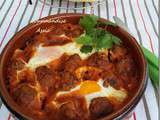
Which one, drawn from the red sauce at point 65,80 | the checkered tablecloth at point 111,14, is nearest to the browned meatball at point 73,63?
the red sauce at point 65,80

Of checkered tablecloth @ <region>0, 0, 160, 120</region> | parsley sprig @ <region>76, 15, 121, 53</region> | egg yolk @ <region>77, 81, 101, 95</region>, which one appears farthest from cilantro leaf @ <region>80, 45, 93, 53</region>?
checkered tablecloth @ <region>0, 0, 160, 120</region>

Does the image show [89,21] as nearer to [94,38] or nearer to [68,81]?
[94,38]

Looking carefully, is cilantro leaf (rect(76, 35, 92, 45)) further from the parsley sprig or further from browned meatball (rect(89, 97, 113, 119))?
browned meatball (rect(89, 97, 113, 119))

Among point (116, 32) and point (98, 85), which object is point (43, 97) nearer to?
point (98, 85)

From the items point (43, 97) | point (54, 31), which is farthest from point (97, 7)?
point (43, 97)

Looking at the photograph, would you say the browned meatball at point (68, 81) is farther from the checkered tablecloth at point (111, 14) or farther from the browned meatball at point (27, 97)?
the checkered tablecloth at point (111, 14)

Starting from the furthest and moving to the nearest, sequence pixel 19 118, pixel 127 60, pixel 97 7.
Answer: pixel 97 7
pixel 127 60
pixel 19 118
